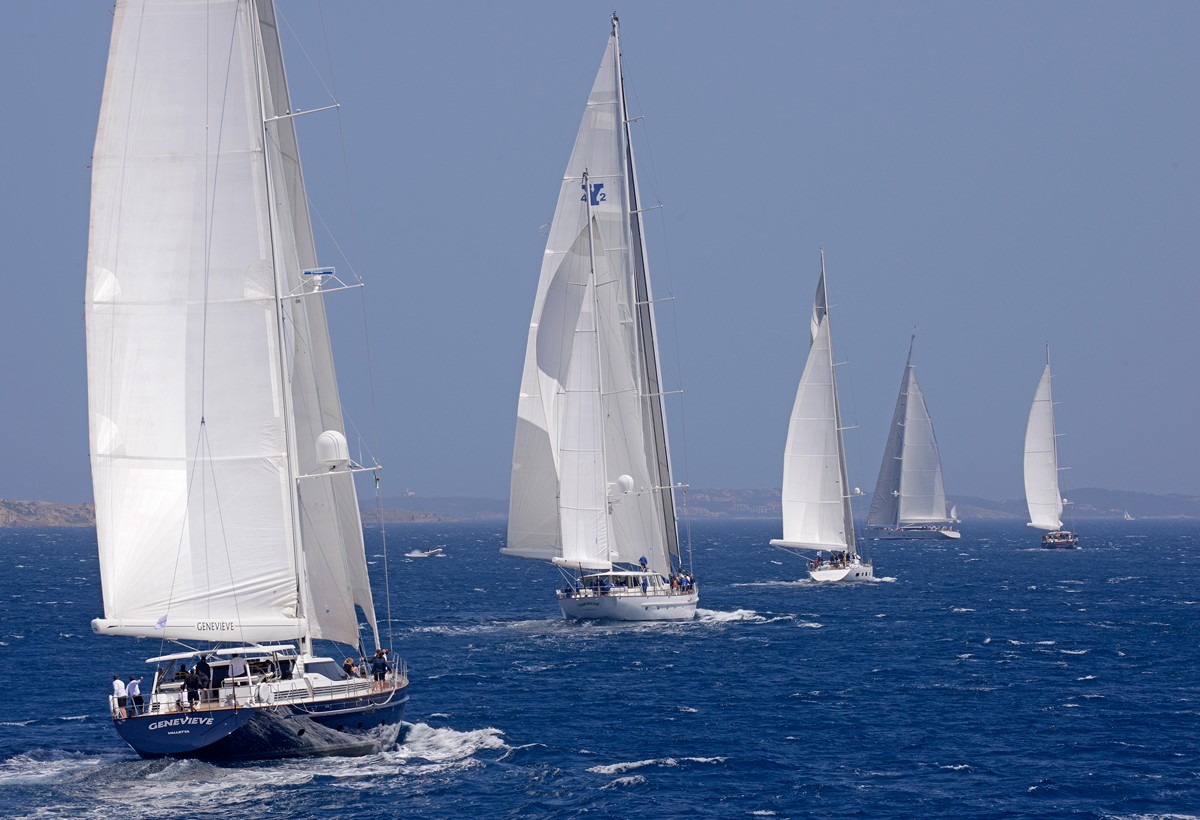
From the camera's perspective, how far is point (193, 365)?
34.7 meters

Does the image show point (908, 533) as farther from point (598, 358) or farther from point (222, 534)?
point (222, 534)

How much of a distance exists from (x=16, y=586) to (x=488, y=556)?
61.1 m

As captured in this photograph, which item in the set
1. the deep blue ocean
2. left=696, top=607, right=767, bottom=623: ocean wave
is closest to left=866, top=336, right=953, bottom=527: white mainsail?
the deep blue ocean

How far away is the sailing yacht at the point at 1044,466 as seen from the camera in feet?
478

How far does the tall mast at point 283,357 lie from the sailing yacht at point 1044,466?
12118 centimetres

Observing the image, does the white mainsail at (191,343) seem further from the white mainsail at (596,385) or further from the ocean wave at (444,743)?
the white mainsail at (596,385)

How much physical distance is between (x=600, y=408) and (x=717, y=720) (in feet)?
73.3

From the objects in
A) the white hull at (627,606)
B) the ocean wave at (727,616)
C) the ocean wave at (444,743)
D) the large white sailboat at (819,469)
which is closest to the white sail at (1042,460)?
the large white sailboat at (819,469)

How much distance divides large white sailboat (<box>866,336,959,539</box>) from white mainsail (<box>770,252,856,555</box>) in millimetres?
59112

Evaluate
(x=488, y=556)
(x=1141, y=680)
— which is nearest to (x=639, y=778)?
(x=1141, y=680)

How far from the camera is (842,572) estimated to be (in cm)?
9256

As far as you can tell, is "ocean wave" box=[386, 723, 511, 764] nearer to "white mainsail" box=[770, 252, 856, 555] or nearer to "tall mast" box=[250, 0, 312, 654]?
"tall mast" box=[250, 0, 312, 654]

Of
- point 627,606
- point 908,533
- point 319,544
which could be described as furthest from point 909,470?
point 319,544

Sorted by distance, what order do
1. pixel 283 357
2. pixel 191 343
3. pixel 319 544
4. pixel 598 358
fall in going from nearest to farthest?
pixel 191 343, pixel 283 357, pixel 319 544, pixel 598 358
